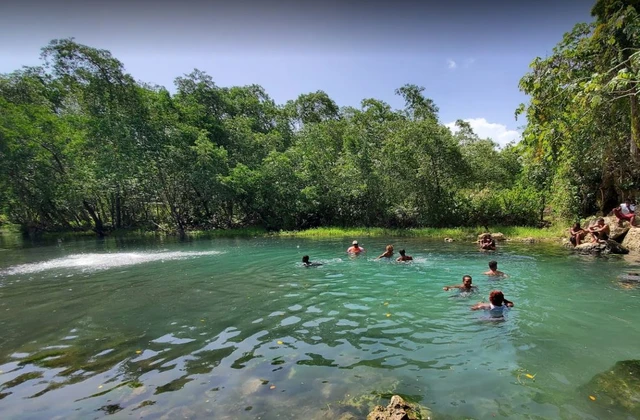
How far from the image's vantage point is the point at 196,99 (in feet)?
138

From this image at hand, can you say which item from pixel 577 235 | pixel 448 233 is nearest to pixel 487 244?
pixel 577 235

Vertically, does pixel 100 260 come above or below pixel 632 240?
below

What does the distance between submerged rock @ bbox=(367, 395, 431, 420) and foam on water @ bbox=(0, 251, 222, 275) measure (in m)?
17.7

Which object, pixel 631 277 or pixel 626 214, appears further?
pixel 626 214

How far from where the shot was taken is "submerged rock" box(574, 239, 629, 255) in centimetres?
1698

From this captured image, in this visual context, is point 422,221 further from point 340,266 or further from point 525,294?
point 525,294

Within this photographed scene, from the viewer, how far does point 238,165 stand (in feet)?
121

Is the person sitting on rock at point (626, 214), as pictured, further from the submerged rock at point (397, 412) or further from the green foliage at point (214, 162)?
the submerged rock at point (397, 412)

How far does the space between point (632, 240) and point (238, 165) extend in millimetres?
30852

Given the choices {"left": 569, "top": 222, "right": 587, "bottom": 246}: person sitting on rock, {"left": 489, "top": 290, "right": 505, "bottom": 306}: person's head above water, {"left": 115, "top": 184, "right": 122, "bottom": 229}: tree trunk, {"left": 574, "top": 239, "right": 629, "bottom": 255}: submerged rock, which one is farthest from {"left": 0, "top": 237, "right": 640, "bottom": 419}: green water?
{"left": 115, "top": 184, "right": 122, "bottom": 229}: tree trunk

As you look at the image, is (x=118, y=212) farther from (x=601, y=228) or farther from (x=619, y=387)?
(x=619, y=387)

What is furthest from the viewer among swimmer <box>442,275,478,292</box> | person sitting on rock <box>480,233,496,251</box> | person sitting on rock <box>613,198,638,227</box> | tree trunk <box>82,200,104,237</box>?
tree trunk <box>82,200,104,237</box>

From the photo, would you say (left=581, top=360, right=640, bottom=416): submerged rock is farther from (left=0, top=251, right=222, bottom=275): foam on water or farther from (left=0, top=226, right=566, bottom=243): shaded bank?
(left=0, top=251, right=222, bottom=275): foam on water

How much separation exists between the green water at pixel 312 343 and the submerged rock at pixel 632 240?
2.87 m
